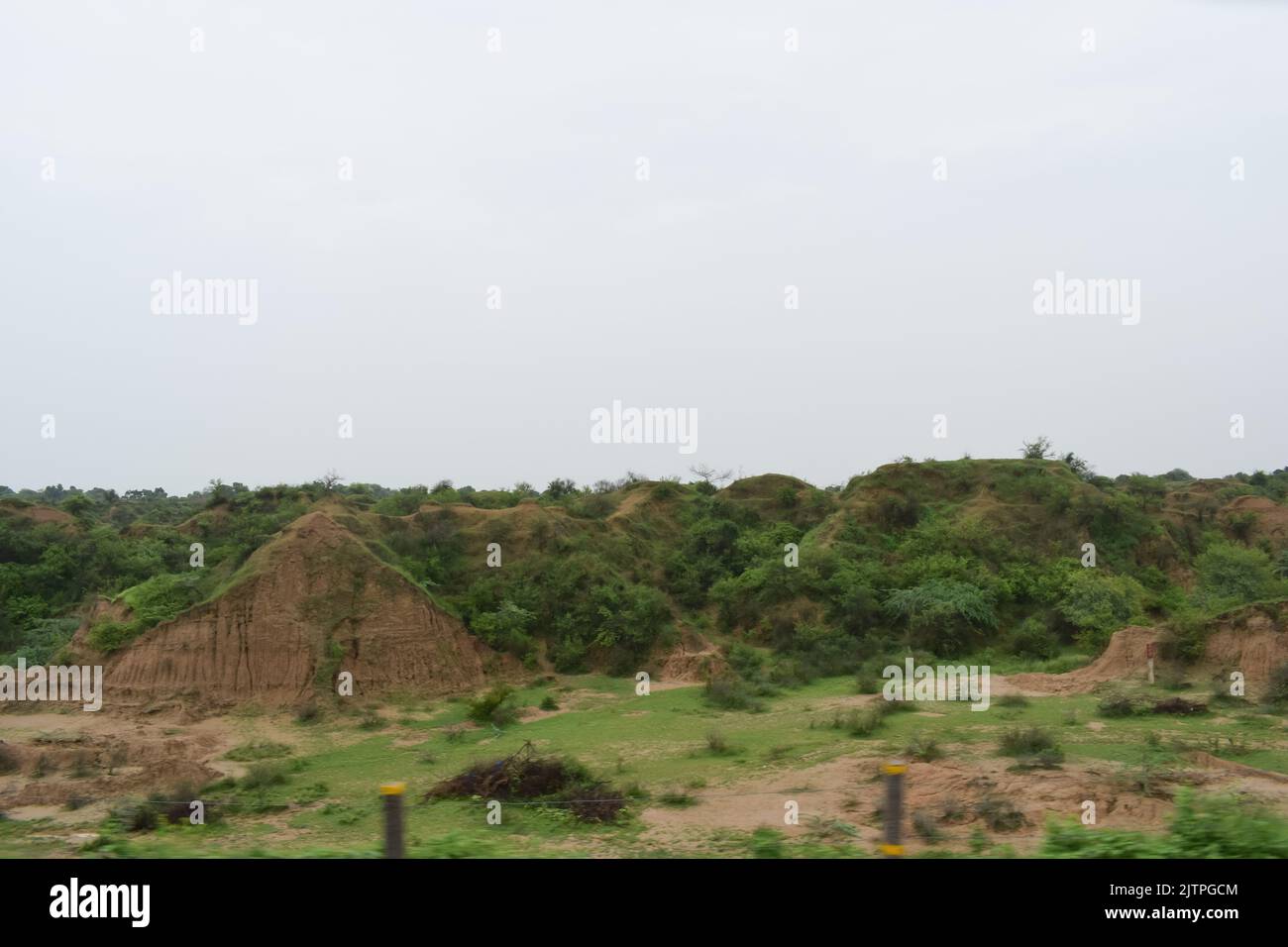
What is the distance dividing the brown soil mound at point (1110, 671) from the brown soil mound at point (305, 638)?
45.3 ft

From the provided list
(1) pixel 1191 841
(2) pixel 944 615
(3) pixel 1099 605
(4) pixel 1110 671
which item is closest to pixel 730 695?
(2) pixel 944 615

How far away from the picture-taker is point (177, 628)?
20094 millimetres

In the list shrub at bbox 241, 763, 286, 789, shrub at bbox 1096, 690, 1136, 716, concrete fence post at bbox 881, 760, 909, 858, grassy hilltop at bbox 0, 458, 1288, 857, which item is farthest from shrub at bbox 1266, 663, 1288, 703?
shrub at bbox 241, 763, 286, 789

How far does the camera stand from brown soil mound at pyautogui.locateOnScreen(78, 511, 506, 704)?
19688mm

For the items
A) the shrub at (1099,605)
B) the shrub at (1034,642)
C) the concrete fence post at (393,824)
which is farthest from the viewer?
the shrub at (1034,642)

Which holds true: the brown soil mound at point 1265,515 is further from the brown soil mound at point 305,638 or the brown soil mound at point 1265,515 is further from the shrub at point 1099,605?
the brown soil mound at point 305,638

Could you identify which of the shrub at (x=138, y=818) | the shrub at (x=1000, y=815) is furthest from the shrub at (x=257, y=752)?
the shrub at (x=1000, y=815)

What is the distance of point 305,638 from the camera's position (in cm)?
2038

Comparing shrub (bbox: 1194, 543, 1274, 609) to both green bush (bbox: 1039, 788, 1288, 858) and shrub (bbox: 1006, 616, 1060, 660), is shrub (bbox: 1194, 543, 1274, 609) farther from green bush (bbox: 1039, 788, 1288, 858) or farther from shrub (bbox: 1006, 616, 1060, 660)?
green bush (bbox: 1039, 788, 1288, 858)

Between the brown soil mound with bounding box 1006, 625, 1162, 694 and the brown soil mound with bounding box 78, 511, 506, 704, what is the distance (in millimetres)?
13813

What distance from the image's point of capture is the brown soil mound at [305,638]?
19688 millimetres
